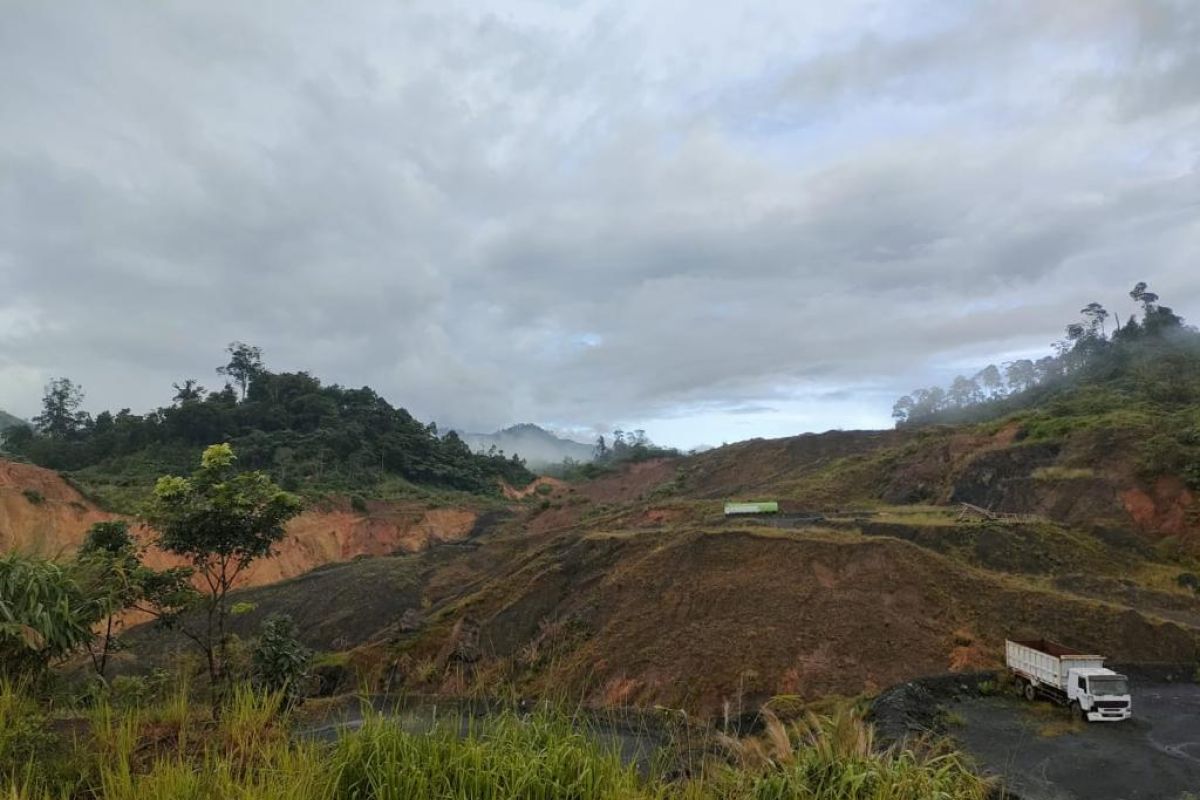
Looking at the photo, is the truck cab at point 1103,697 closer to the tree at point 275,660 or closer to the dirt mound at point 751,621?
the dirt mound at point 751,621

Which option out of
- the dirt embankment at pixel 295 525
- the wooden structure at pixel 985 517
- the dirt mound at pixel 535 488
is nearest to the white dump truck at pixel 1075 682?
the wooden structure at pixel 985 517

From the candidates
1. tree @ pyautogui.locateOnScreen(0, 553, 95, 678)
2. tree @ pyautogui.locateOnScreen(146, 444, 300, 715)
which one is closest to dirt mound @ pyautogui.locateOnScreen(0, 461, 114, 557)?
tree @ pyautogui.locateOnScreen(146, 444, 300, 715)

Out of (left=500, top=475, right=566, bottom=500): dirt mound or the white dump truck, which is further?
(left=500, top=475, right=566, bottom=500): dirt mound

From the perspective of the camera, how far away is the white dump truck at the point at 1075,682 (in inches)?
549

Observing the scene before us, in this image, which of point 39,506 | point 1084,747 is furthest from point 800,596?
point 39,506

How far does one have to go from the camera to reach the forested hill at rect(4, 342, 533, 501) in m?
59.5

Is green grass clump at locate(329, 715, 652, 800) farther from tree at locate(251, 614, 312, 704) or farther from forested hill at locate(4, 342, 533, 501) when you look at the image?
forested hill at locate(4, 342, 533, 501)

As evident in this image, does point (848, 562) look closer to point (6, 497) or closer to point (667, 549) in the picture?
point (667, 549)

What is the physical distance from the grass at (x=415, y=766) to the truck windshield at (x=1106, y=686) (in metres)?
11.0

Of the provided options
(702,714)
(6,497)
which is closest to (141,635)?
(6,497)

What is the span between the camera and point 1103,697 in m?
13.9

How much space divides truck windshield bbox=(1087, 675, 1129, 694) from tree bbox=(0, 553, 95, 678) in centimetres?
1628

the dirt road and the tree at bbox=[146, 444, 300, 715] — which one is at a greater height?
the tree at bbox=[146, 444, 300, 715]

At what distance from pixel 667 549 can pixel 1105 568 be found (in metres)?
14.1
